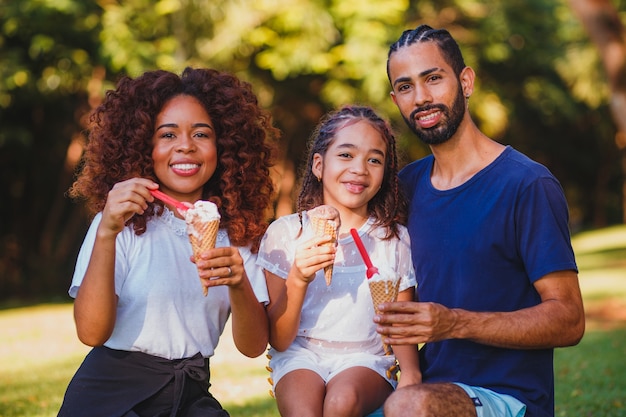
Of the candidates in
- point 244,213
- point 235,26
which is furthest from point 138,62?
point 244,213

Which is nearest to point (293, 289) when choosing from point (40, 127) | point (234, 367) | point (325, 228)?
point (325, 228)

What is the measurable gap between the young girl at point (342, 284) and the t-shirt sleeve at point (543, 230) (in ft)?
2.08

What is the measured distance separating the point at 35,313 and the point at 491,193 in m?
13.1

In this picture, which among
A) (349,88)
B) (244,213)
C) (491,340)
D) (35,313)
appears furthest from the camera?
(349,88)

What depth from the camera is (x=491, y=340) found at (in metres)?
3.36

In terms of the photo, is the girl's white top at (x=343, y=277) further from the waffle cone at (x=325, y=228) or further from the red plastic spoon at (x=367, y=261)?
the waffle cone at (x=325, y=228)

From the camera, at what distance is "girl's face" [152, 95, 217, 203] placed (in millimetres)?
3908

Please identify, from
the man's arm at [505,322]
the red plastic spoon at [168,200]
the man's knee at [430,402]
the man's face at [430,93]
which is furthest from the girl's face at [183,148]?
the man's knee at [430,402]

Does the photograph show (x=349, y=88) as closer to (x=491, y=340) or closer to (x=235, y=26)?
(x=235, y=26)

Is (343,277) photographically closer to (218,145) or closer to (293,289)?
(293,289)

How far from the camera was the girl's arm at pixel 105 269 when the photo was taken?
339cm

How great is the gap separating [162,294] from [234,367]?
Result: 20.3 ft

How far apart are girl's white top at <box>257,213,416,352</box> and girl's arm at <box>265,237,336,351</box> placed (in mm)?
119

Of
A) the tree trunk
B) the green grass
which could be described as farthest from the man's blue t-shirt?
the tree trunk
